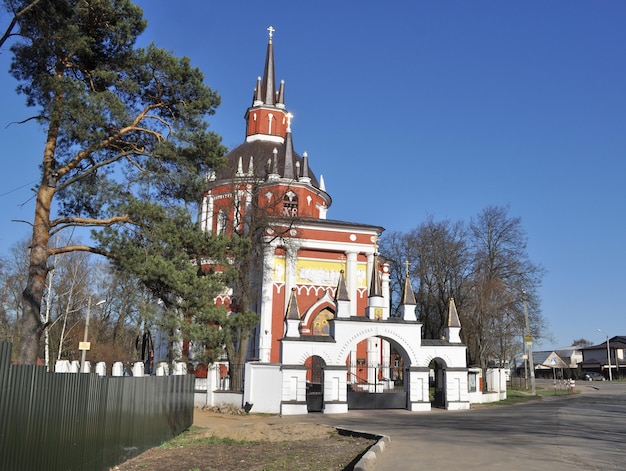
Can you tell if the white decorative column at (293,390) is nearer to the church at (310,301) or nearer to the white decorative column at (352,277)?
the church at (310,301)

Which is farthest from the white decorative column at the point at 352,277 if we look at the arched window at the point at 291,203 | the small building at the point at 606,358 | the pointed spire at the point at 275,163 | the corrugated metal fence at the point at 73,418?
the small building at the point at 606,358

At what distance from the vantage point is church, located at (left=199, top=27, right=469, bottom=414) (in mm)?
23516

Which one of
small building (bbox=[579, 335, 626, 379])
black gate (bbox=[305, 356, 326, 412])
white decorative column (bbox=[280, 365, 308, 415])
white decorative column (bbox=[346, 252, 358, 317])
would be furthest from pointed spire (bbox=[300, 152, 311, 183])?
small building (bbox=[579, 335, 626, 379])

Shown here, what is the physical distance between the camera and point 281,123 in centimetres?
4525

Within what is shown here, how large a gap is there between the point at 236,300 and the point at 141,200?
59.8 feet

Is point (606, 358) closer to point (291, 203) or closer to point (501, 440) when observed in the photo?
point (291, 203)

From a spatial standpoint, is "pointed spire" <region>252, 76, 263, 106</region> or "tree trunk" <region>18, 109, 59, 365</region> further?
"pointed spire" <region>252, 76, 263, 106</region>

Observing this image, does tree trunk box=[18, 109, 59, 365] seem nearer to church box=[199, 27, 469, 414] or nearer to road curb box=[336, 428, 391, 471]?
church box=[199, 27, 469, 414]

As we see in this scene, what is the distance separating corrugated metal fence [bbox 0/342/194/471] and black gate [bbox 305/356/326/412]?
10.2m

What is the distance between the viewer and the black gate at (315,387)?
23703mm

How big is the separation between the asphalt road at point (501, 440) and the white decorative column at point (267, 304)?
10.4m

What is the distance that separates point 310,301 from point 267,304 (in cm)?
271

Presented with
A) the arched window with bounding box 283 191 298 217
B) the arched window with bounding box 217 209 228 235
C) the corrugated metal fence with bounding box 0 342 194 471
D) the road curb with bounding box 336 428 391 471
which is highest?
the arched window with bounding box 283 191 298 217

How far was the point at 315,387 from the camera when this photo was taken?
29.1 m
